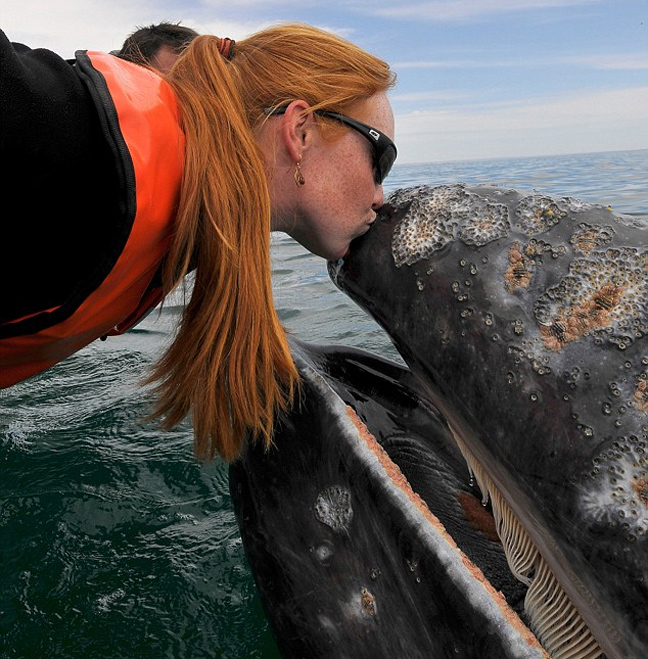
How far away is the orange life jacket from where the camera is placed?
2330mm

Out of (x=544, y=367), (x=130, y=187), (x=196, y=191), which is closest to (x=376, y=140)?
(x=196, y=191)

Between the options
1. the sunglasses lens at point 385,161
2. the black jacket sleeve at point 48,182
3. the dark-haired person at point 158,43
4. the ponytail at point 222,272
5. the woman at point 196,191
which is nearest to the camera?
the black jacket sleeve at point 48,182

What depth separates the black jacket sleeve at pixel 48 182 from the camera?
2125 millimetres

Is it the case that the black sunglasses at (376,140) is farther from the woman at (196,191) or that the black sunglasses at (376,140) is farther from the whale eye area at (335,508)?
the whale eye area at (335,508)

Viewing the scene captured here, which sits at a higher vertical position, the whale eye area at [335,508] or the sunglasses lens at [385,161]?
the sunglasses lens at [385,161]

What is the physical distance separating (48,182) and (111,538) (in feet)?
8.37

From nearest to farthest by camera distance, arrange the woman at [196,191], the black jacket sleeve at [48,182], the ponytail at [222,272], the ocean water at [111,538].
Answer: the black jacket sleeve at [48,182] < the woman at [196,191] < the ponytail at [222,272] < the ocean water at [111,538]

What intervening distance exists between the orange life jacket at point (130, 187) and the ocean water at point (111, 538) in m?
0.39

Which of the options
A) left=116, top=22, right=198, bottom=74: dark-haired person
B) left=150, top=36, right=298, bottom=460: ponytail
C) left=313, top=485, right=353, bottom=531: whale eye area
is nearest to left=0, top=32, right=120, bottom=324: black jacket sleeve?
left=150, top=36, right=298, bottom=460: ponytail

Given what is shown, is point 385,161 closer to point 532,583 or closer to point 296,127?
point 296,127

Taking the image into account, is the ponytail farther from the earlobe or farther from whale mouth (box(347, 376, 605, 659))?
whale mouth (box(347, 376, 605, 659))

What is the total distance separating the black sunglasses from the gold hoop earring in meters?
0.20

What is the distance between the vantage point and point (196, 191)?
2504 mm

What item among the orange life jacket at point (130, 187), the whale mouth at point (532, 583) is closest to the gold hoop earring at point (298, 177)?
the orange life jacket at point (130, 187)
